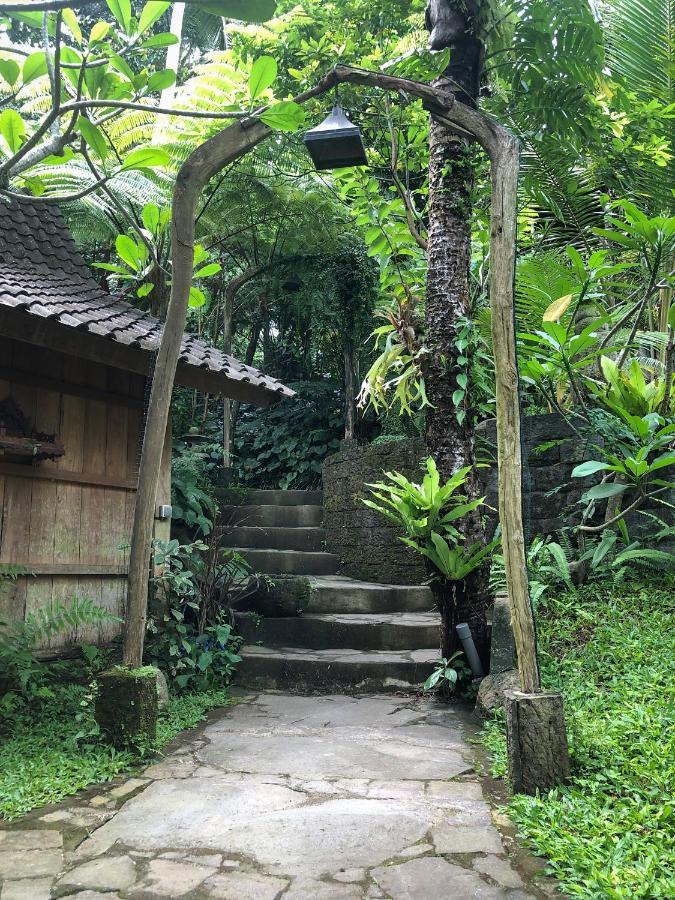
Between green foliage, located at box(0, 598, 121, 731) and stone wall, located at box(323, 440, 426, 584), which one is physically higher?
stone wall, located at box(323, 440, 426, 584)

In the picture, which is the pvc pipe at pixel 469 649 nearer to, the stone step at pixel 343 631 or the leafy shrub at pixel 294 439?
the stone step at pixel 343 631

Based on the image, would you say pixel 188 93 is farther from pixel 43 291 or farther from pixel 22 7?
pixel 22 7

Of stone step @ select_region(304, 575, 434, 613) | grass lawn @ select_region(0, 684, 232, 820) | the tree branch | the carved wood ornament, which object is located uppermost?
the tree branch

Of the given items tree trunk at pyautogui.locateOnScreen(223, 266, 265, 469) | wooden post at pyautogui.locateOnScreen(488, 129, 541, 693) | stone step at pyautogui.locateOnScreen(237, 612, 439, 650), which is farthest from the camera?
tree trunk at pyautogui.locateOnScreen(223, 266, 265, 469)

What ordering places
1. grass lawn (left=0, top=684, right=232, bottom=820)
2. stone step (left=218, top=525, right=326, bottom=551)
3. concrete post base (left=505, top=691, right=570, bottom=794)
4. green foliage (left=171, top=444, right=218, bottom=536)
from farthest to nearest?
stone step (left=218, top=525, right=326, bottom=551) → green foliage (left=171, top=444, right=218, bottom=536) → grass lawn (left=0, top=684, right=232, bottom=820) → concrete post base (left=505, top=691, right=570, bottom=794)

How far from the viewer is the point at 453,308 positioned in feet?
16.0

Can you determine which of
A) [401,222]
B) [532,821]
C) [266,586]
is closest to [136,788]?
[532,821]

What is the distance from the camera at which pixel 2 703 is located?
400 centimetres

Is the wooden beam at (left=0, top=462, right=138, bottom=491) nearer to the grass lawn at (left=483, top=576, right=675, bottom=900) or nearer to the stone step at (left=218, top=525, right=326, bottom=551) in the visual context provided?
the stone step at (left=218, top=525, right=326, bottom=551)

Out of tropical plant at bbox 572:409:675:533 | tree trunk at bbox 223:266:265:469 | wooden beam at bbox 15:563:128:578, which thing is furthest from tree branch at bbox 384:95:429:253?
tree trunk at bbox 223:266:265:469

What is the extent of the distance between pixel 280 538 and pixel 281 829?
225 inches

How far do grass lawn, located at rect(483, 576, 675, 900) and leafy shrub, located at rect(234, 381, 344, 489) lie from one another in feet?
21.1

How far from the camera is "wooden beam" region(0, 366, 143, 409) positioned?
4.75 m

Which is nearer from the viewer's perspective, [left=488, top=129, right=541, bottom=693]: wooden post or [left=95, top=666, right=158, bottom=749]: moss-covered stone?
[left=488, top=129, right=541, bottom=693]: wooden post
